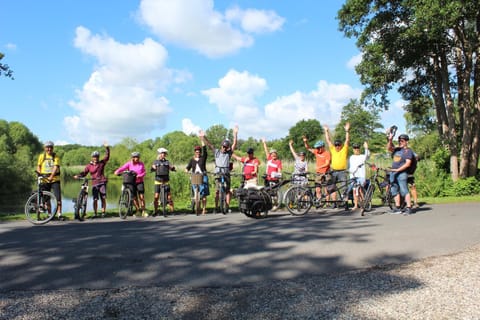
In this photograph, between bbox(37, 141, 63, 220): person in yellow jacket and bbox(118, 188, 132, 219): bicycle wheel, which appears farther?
bbox(118, 188, 132, 219): bicycle wheel

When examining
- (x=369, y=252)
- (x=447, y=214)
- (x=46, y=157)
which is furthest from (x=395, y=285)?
(x=46, y=157)

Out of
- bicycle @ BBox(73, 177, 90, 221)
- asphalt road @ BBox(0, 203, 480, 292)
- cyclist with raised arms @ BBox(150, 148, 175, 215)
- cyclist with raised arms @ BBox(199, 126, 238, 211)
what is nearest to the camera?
asphalt road @ BBox(0, 203, 480, 292)

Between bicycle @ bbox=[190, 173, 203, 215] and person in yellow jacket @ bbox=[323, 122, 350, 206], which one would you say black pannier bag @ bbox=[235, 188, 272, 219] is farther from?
person in yellow jacket @ bbox=[323, 122, 350, 206]

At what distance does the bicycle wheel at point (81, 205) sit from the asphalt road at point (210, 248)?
25.5 inches

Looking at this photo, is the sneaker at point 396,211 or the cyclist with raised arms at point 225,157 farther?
the cyclist with raised arms at point 225,157

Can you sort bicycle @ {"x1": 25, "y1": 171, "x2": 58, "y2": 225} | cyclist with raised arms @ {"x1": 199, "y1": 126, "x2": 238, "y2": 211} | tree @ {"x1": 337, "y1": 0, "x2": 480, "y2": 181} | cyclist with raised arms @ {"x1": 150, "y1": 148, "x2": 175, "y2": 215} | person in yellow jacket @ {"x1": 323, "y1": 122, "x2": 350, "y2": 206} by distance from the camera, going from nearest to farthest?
bicycle @ {"x1": 25, "y1": 171, "x2": 58, "y2": 225}, cyclist with raised arms @ {"x1": 150, "y1": 148, "x2": 175, "y2": 215}, cyclist with raised arms @ {"x1": 199, "y1": 126, "x2": 238, "y2": 211}, person in yellow jacket @ {"x1": 323, "y1": 122, "x2": 350, "y2": 206}, tree @ {"x1": 337, "y1": 0, "x2": 480, "y2": 181}

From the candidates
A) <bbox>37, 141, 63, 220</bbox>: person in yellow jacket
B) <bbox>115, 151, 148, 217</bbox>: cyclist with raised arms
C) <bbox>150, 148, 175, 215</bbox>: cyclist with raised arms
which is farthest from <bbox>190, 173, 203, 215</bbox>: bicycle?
<bbox>37, 141, 63, 220</bbox>: person in yellow jacket

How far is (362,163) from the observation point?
11.9 metres

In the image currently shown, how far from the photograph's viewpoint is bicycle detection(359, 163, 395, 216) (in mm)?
11008

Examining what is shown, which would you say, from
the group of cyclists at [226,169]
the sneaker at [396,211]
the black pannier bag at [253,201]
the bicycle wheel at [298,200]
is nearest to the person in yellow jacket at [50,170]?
the group of cyclists at [226,169]

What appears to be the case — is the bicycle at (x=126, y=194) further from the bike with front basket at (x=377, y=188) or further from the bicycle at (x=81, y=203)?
the bike with front basket at (x=377, y=188)

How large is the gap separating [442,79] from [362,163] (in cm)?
984

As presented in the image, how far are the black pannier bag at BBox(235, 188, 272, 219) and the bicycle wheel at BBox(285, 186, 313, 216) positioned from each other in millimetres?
705

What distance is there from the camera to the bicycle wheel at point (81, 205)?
421 inches
